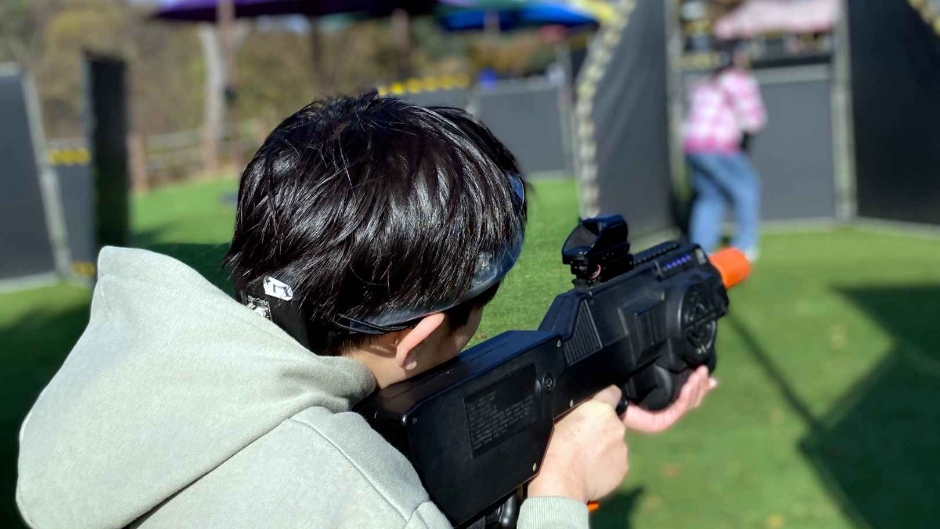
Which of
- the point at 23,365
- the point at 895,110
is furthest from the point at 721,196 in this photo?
the point at 23,365

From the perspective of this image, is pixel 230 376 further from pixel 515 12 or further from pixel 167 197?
pixel 515 12

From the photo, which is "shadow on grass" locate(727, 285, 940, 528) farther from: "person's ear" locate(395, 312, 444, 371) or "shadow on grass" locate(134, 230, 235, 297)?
"shadow on grass" locate(134, 230, 235, 297)

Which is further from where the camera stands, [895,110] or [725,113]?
[895,110]

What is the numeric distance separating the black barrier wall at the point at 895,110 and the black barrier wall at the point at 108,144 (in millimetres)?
7035

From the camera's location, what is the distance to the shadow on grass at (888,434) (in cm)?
377

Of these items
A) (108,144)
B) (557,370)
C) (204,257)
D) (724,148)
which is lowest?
(724,148)

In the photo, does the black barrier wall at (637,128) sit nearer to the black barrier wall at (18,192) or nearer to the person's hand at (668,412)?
the person's hand at (668,412)

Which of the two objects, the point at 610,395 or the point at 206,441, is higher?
the point at 206,441

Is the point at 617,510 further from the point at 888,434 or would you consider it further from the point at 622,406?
the point at 622,406

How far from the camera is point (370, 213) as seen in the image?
1.29 m

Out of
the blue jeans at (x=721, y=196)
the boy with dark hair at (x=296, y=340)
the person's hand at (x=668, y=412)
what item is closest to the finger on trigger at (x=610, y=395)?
the person's hand at (x=668, y=412)

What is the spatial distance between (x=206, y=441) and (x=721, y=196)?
7.58m

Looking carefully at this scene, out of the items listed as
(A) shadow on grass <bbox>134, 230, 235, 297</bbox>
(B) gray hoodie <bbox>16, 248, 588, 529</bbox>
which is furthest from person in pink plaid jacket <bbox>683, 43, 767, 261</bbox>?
(B) gray hoodie <bbox>16, 248, 588, 529</bbox>

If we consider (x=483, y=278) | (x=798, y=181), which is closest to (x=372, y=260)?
(x=483, y=278)
